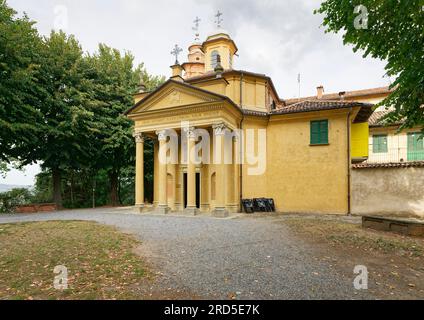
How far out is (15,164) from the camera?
2016 centimetres

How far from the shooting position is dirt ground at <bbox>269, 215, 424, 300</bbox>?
4.48 m

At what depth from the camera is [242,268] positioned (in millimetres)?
5363

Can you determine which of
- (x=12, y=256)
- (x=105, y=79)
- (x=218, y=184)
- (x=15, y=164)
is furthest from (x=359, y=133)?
(x=15, y=164)

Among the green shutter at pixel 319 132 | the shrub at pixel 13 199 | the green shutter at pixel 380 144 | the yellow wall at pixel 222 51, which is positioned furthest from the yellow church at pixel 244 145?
the shrub at pixel 13 199

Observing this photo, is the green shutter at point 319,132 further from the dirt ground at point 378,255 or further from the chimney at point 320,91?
the chimney at point 320,91

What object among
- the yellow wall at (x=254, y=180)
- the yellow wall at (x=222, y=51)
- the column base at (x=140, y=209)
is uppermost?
the yellow wall at (x=222, y=51)

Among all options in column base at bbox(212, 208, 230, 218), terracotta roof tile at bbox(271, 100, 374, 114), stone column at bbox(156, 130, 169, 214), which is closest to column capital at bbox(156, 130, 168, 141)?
stone column at bbox(156, 130, 169, 214)

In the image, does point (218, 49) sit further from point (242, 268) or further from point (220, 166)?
point (242, 268)

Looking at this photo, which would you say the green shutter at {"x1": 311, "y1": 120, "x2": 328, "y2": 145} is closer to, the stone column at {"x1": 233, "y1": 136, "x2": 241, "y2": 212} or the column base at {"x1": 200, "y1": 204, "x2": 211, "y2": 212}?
the stone column at {"x1": 233, "y1": 136, "x2": 241, "y2": 212}

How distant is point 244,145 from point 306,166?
4.40 meters

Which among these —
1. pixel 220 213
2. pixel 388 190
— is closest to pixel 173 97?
pixel 220 213

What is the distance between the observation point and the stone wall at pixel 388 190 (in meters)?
14.0

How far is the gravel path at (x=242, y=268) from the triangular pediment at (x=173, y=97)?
9339 mm

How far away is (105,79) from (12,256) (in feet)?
63.8
